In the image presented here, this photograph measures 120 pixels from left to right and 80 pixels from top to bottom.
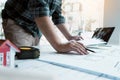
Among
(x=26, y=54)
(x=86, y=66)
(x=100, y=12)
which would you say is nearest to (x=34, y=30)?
(x=26, y=54)

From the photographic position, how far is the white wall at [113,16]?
2080 millimetres

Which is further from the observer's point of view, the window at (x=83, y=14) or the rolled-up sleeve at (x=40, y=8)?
the window at (x=83, y=14)

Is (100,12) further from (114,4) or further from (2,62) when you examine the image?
(2,62)

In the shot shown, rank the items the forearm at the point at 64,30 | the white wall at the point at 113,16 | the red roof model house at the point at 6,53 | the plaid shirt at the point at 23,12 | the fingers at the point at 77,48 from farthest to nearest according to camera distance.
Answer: the white wall at the point at 113,16 < the forearm at the point at 64,30 < the plaid shirt at the point at 23,12 < the fingers at the point at 77,48 < the red roof model house at the point at 6,53

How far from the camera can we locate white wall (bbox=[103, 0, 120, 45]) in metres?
2.08

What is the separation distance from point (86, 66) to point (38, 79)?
0.44 m

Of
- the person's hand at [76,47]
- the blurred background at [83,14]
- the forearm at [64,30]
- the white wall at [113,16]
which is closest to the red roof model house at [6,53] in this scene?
the person's hand at [76,47]

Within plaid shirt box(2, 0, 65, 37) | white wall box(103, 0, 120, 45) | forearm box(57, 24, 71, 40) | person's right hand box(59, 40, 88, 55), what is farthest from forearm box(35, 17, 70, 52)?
white wall box(103, 0, 120, 45)

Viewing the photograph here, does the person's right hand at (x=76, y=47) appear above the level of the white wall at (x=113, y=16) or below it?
below

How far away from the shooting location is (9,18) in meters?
1.27

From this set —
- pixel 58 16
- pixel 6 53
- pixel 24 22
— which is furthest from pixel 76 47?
pixel 58 16

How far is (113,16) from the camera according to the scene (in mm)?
2135

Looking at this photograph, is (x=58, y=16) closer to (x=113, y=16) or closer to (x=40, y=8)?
(x=40, y=8)

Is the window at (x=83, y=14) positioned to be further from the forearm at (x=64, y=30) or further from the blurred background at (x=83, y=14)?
the forearm at (x=64, y=30)
